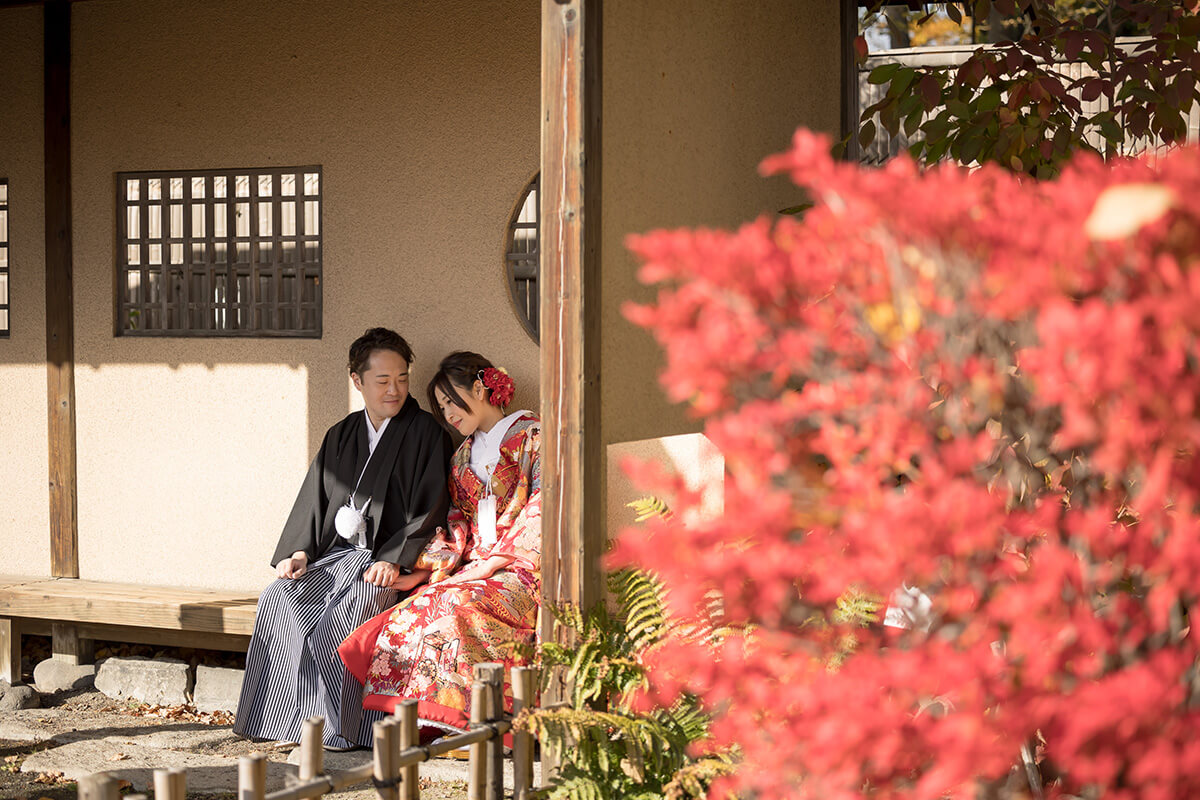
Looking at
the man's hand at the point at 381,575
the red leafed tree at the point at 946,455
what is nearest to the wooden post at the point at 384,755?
the red leafed tree at the point at 946,455

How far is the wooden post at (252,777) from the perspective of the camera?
8.65ft

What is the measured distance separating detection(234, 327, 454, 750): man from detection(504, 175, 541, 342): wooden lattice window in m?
0.52

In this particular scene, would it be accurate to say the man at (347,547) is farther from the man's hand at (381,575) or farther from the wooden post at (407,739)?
the wooden post at (407,739)

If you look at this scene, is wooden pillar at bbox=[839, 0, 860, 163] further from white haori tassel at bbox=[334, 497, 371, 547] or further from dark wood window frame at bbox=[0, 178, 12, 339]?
dark wood window frame at bbox=[0, 178, 12, 339]

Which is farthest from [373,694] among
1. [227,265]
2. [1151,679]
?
[1151,679]

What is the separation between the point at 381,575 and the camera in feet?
15.7

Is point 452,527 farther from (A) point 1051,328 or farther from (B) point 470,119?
(A) point 1051,328

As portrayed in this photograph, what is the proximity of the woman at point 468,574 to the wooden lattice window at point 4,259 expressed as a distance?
243 cm

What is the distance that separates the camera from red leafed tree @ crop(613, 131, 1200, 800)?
1.72 m

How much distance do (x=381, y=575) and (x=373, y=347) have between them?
952 millimetres

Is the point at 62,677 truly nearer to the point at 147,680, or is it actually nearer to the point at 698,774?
the point at 147,680

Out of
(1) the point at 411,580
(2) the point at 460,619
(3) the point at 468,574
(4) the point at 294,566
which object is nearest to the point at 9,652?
(4) the point at 294,566

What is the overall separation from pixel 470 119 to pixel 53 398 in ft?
7.90

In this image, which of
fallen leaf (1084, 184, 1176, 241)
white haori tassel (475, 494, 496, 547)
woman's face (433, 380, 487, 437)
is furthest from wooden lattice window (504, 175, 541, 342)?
fallen leaf (1084, 184, 1176, 241)
